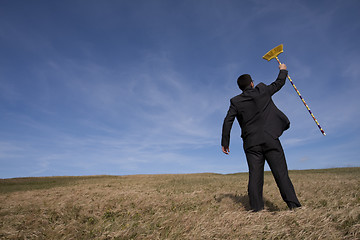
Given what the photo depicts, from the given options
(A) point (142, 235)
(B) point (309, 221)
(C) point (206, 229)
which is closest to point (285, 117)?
(B) point (309, 221)

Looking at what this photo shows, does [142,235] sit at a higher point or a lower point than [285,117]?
lower

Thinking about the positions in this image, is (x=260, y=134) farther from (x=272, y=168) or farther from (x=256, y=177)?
(x=256, y=177)

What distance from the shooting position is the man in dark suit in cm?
488

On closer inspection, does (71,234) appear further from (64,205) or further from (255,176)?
(255,176)

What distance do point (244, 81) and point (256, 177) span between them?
7.64ft

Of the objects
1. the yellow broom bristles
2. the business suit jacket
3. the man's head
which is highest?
the yellow broom bristles

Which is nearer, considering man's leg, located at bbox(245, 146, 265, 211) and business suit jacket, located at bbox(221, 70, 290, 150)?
man's leg, located at bbox(245, 146, 265, 211)

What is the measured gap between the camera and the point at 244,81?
221 inches

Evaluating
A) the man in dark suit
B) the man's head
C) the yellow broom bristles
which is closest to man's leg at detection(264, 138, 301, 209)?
the man in dark suit

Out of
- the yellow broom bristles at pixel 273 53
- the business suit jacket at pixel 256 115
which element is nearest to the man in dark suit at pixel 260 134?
the business suit jacket at pixel 256 115

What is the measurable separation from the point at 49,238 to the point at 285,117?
5087mm

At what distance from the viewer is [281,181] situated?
486cm

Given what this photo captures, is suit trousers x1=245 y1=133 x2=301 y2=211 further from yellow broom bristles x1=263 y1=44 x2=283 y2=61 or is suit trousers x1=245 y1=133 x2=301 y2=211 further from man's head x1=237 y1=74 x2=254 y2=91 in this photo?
yellow broom bristles x1=263 y1=44 x2=283 y2=61

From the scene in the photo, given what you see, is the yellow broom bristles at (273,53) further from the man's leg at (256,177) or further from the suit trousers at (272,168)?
the man's leg at (256,177)
